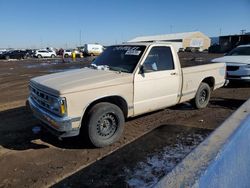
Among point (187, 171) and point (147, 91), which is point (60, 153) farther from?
point (187, 171)

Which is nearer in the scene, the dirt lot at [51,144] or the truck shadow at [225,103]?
the dirt lot at [51,144]

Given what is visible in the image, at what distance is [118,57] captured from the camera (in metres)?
6.27

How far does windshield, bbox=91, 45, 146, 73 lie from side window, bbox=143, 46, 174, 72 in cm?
22

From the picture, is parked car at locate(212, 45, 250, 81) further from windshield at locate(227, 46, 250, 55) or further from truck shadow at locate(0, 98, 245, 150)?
truck shadow at locate(0, 98, 245, 150)

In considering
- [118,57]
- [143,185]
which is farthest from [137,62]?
[143,185]

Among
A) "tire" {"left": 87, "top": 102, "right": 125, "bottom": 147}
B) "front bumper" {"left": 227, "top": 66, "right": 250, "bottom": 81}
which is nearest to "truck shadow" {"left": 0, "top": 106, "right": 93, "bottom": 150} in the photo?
"tire" {"left": 87, "top": 102, "right": 125, "bottom": 147}

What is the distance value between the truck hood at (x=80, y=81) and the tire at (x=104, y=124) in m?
0.40

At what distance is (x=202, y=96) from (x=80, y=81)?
4068 millimetres

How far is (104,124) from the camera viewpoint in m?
5.21

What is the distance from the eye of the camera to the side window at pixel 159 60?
6.00m

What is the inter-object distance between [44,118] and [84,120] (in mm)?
711

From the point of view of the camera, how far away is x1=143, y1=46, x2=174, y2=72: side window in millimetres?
6000

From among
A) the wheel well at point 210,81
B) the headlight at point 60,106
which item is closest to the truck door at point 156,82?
the headlight at point 60,106

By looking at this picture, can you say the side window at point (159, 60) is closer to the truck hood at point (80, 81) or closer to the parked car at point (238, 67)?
the truck hood at point (80, 81)
